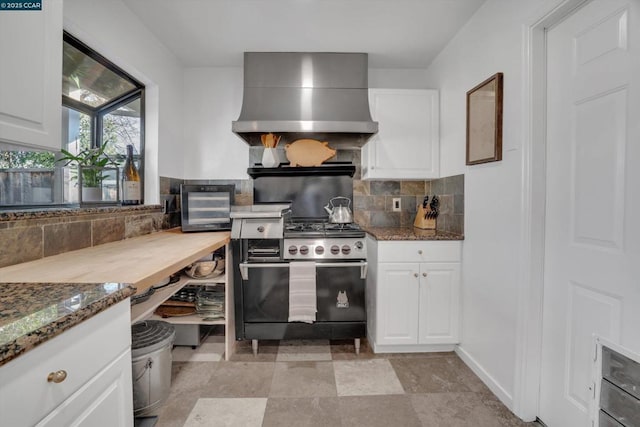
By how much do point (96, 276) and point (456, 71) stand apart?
Answer: 8.17 ft

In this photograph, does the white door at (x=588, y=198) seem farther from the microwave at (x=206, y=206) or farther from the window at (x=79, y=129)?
the window at (x=79, y=129)

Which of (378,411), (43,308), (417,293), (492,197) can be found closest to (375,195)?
(417,293)

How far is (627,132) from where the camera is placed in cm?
109

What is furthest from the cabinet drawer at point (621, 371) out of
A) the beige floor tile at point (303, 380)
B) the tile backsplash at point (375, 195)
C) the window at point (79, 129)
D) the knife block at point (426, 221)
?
the window at point (79, 129)

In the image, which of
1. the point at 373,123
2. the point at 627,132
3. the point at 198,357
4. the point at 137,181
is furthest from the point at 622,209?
the point at 137,181

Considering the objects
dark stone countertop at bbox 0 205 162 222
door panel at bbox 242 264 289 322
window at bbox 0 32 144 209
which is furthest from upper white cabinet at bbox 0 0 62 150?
door panel at bbox 242 264 289 322

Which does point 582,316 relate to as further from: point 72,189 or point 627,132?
point 72,189

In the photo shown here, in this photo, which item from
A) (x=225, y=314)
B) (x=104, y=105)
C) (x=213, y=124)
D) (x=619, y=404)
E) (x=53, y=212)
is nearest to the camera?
(x=619, y=404)

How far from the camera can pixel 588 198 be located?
1.23 metres

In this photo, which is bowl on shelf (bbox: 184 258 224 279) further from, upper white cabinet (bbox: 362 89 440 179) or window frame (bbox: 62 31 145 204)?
upper white cabinet (bbox: 362 89 440 179)

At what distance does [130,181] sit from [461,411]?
2.49m

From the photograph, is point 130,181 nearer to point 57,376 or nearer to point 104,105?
point 104,105

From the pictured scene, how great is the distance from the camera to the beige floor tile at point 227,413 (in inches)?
57.9

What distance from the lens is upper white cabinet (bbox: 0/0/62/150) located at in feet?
2.85
